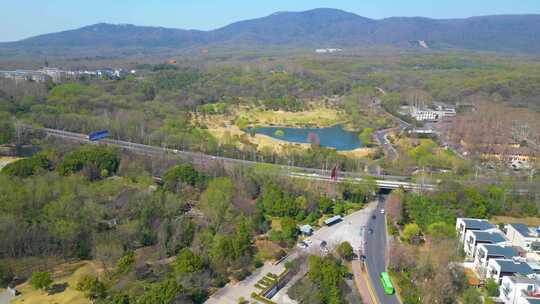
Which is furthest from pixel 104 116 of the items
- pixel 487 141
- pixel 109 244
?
pixel 487 141

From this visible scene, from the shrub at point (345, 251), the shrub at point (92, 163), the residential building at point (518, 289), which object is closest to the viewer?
the residential building at point (518, 289)

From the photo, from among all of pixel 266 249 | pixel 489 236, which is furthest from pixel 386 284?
pixel 489 236

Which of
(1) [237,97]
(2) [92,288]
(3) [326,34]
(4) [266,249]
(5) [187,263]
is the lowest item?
(4) [266,249]

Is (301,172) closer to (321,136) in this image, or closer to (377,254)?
(377,254)

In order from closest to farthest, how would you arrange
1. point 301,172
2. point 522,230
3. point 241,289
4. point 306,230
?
point 241,289 → point 522,230 → point 306,230 → point 301,172

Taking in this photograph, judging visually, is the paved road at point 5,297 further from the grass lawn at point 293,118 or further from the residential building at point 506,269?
the grass lawn at point 293,118

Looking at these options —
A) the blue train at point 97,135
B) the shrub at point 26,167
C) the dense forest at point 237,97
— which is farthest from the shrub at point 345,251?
the blue train at point 97,135

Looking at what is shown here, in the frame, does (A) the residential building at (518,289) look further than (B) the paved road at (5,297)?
No
